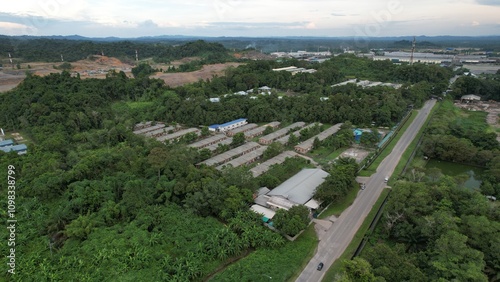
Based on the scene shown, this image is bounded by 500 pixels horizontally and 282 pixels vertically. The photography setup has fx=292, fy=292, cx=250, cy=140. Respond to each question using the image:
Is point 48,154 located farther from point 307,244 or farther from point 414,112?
point 414,112

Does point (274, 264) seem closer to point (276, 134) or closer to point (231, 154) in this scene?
point (231, 154)

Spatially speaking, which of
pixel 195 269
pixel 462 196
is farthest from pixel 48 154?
pixel 462 196

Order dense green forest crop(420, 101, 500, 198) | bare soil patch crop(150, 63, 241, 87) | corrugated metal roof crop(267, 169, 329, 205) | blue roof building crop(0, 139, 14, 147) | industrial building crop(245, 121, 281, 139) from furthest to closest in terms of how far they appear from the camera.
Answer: bare soil patch crop(150, 63, 241, 87) → industrial building crop(245, 121, 281, 139) → blue roof building crop(0, 139, 14, 147) → dense green forest crop(420, 101, 500, 198) → corrugated metal roof crop(267, 169, 329, 205)

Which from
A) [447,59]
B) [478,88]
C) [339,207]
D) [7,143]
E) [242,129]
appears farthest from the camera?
[447,59]

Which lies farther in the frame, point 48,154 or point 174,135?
point 174,135

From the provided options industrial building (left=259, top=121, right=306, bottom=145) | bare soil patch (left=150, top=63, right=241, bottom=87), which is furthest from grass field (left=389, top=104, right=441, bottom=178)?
bare soil patch (left=150, top=63, right=241, bottom=87)

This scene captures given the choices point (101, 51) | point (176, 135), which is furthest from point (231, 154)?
point (101, 51)

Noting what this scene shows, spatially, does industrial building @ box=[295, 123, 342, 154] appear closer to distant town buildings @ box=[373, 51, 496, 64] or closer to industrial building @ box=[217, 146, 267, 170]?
industrial building @ box=[217, 146, 267, 170]
